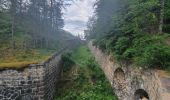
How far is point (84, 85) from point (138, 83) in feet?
22.5

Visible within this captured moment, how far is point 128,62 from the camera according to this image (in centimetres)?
1444

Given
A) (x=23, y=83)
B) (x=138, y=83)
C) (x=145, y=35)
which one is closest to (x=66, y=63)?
(x=23, y=83)

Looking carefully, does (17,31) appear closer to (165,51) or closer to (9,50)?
(9,50)

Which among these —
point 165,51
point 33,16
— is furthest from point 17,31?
point 165,51

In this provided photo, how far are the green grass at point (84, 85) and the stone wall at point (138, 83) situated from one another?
27.9 inches

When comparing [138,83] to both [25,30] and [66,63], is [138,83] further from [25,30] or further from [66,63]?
[25,30]

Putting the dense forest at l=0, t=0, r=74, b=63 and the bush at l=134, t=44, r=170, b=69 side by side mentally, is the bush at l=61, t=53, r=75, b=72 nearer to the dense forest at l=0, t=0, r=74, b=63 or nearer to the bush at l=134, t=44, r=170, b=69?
the dense forest at l=0, t=0, r=74, b=63

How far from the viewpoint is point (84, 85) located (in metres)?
18.9

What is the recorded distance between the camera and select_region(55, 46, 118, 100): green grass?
16.7 metres

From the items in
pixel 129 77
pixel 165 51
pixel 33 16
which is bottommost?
pixel 129 77

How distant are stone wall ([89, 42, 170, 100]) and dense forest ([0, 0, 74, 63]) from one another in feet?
17.5

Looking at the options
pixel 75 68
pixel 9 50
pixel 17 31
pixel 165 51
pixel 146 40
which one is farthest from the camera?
pixel 17 31

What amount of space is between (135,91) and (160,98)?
3.43 m

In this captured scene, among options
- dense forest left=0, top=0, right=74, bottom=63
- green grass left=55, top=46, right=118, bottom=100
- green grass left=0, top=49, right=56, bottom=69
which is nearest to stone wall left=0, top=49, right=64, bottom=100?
green grass left=0, top=49, right=56, bottom=69
